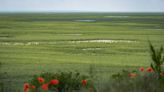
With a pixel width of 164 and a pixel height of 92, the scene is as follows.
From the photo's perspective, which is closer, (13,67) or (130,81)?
(130,81)

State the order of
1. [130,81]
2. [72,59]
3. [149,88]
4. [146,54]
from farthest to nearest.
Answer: [146,54]
[72,59]
[130,81]
[149,88]

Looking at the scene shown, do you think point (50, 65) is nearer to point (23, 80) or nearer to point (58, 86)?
point (23, 80)

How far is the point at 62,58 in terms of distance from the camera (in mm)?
18750

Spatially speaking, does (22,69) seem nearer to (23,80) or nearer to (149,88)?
(23,80)

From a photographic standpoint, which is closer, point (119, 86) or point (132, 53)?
point (119, 86)

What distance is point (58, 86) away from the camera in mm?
7695

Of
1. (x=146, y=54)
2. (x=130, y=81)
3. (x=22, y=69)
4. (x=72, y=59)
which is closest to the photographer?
(x=130, y=81)

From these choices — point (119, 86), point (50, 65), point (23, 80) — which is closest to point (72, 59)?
point (50, 65)

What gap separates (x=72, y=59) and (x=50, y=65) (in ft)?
7.87

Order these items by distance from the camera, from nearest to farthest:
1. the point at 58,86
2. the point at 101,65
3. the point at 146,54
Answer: the point at 58,86 → the point at 101,65 → the point at 146,54

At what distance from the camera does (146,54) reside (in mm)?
20391

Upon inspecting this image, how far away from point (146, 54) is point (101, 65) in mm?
5158

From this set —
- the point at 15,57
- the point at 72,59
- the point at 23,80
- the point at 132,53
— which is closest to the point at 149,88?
the point at 23,80

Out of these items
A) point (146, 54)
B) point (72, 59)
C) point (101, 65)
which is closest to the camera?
point (101, 65)
